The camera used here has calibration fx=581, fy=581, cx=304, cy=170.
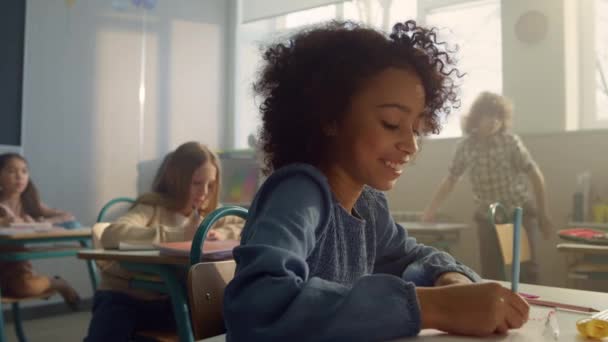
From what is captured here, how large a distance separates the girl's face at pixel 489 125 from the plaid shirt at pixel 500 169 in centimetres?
4

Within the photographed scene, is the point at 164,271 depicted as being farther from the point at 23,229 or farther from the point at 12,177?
the point at 12,177

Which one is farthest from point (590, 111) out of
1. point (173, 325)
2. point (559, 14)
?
point (173, 325)

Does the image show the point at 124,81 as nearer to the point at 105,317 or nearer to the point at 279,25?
the point at 279,25

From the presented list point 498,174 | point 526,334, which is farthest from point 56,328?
point 526,334

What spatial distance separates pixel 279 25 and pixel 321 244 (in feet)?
16.5

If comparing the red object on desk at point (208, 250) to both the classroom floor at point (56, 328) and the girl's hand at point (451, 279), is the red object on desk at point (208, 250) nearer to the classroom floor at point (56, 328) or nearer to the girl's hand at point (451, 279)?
the girl's hand at point (451, 279)

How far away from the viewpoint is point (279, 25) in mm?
5605

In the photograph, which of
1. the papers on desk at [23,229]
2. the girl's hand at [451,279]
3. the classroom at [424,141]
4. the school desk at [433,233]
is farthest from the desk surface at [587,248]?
the papers on desk at [23,229]

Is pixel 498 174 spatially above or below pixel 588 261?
above

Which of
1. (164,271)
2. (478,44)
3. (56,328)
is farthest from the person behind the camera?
(478,44)

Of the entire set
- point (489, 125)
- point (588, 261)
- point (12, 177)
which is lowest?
point (588, 261)

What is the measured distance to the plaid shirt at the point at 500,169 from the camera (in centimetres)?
389

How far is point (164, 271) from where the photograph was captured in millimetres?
1917

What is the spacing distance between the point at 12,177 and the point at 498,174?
3194 millimetres
